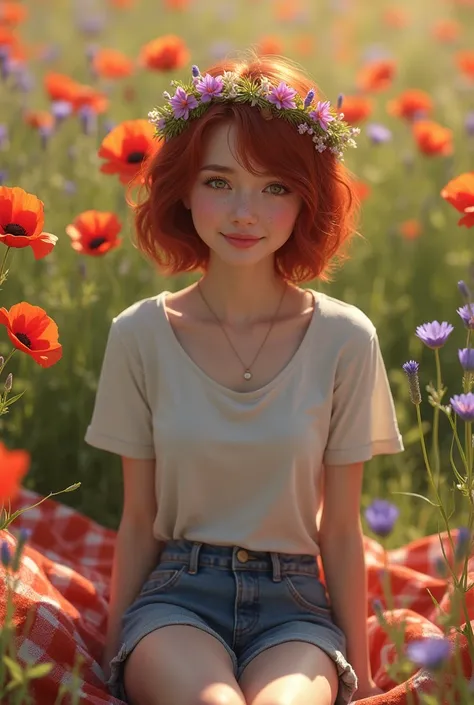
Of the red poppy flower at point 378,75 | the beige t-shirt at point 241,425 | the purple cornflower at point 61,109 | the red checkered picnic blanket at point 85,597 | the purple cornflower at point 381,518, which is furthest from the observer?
the red poppy flower at point 378,75

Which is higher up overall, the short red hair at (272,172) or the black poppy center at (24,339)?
the short red hair at (272,172)

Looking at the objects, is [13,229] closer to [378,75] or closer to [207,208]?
[207,208]

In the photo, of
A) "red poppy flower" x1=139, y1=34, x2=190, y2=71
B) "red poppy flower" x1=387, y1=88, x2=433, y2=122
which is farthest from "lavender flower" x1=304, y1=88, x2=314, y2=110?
"red poppy flower" x1=387, y1=88, x2=433, y2=122

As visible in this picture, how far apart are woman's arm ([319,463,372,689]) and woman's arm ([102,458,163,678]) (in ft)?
1.11

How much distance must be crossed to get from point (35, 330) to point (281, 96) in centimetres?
60

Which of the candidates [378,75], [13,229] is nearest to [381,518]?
[13,229]

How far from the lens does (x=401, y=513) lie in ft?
10.0

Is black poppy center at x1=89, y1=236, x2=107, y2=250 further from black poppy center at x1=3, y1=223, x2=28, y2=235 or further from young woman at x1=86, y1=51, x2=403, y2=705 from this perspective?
black poppy center at x1=3, y1=223, x2=28, y2=235

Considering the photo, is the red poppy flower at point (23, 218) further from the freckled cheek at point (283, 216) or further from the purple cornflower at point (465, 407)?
the purple cornflower at point (465, 407)

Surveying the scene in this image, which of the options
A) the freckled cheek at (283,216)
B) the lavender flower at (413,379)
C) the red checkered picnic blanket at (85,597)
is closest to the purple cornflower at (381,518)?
the red checkered picnic blanket at (85,597)

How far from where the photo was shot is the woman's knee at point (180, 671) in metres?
1.89

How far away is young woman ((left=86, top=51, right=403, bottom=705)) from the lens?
6.89 ft

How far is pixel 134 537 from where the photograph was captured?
2.29m

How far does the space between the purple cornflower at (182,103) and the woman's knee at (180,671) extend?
915mm
